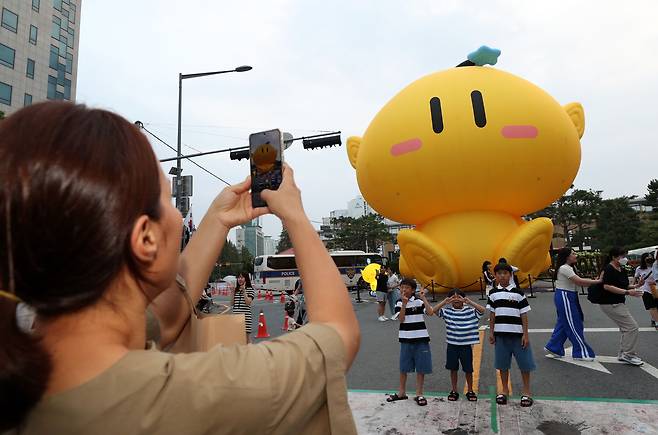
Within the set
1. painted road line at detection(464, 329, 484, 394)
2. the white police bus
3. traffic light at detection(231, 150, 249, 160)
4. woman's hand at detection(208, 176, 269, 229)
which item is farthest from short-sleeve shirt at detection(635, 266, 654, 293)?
the white police bus

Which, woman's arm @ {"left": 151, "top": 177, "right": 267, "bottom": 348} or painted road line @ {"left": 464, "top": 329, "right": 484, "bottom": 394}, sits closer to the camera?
woman's arm @ {"left": 151, "top": 177, "right": 267, "bottom": 348}

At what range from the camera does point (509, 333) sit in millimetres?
4336

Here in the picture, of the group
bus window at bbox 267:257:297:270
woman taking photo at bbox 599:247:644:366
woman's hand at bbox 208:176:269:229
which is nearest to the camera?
woman's hand at bbox 208:176:269:229

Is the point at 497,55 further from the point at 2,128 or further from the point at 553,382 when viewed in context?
the point at 2,128

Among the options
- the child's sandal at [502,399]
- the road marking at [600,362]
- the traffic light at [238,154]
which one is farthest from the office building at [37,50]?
the road marking at [600,362]

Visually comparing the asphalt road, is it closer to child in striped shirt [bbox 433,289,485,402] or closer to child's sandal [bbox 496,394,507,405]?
child's sandal [bbox 496,394,507,405]

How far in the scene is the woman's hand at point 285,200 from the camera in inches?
39.5

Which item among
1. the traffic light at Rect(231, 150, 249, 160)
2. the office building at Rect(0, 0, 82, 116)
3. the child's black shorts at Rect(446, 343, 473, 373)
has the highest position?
the office building at Rect(0, 0, 82, 116)

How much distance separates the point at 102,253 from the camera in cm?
66

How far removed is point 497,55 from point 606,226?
40483mm

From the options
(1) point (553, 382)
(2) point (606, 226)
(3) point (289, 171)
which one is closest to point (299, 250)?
(3) point (289, 171)

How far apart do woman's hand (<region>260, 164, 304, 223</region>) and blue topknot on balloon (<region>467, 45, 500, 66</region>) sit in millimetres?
9892

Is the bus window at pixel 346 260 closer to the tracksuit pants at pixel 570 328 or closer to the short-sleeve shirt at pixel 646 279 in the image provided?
the short-sleeve shirt at pixel 646 279

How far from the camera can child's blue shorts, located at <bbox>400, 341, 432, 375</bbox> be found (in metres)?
4.39
